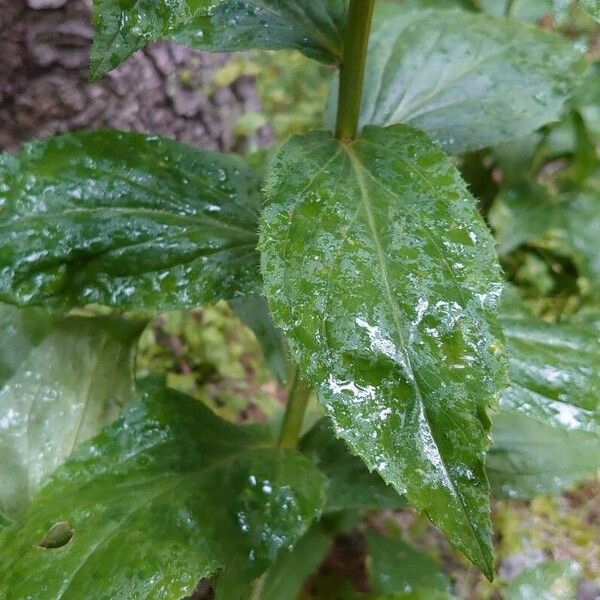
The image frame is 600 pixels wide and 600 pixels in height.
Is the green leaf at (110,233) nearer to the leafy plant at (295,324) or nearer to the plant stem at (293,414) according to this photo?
the leafy plant at (295,324)

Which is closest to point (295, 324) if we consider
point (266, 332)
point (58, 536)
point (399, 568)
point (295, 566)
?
point (58, 536)

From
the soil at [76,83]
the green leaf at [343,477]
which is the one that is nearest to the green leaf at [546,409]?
the green leaf at [343,477]

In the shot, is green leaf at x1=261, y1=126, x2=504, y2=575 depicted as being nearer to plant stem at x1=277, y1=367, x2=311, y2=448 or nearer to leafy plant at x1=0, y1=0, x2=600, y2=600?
leafy plant at x1=0, y1=0, x2=600, y2=600

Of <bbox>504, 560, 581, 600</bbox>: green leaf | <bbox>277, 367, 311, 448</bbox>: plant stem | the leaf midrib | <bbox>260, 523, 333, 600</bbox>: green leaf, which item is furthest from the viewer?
<bbox>504, 560, 581, 600</bbox>: green leaf

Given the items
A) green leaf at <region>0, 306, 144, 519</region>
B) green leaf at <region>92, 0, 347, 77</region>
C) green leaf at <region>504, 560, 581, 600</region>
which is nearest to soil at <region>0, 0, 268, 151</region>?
green leaf at <region>0, 306, 144, 519</region>

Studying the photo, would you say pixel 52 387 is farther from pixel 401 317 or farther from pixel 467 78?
pixel 467 78

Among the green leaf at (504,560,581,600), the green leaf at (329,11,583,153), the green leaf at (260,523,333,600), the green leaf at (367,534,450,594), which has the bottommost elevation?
the green leaf at (367,534,450,594)

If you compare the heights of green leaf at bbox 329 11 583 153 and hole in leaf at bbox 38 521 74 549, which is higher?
green leaf at bbox 329 11 583 153
